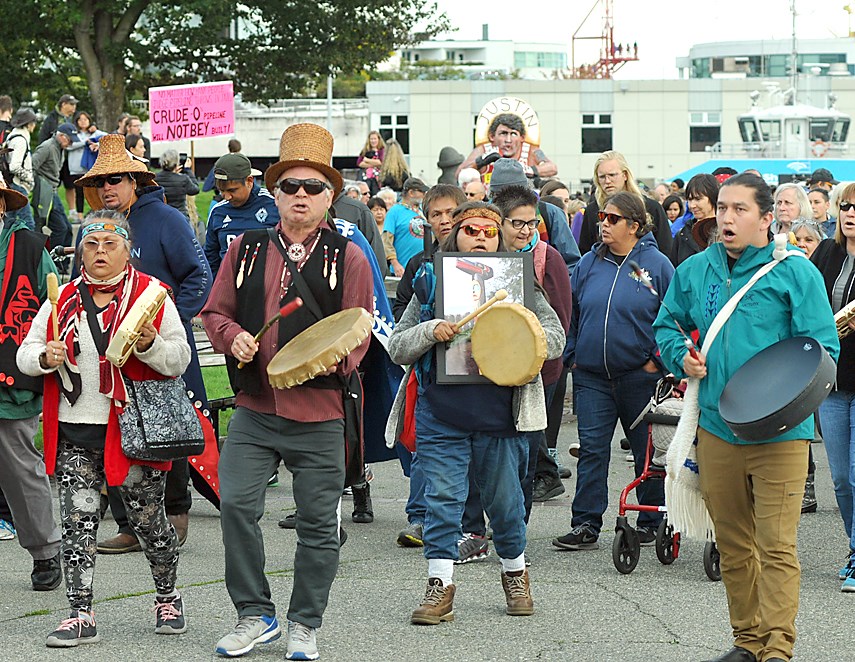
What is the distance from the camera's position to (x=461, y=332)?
6516mm

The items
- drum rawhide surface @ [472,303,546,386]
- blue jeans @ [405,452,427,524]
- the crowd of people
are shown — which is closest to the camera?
the crowd of people

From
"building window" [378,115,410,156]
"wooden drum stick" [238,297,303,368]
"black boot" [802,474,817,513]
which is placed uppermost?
"building window" [378,115,410,156]

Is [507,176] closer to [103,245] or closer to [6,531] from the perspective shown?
[103,245]

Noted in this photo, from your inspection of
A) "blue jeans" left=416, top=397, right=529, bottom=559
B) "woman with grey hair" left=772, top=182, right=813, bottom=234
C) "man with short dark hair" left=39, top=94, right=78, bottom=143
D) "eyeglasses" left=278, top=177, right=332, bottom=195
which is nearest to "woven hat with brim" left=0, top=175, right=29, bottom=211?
"eyeglasses" left=278, top=177, right=332, bottom=195

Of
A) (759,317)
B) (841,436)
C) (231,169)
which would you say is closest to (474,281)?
(759,317)

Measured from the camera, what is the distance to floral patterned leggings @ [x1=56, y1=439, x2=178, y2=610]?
19.9 ft

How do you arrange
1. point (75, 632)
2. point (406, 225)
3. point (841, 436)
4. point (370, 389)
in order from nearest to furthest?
1. point (75, 632)
2. point (841, 436)
3. point (370, 389)
4. point (406, 225)

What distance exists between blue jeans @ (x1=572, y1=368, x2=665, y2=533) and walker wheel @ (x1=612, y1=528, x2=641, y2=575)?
0.55m

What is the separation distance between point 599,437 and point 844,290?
157 cm

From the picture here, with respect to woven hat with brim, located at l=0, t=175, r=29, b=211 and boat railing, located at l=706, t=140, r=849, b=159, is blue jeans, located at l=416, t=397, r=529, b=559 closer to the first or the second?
woven hat with brim, located at l=0, t=175, r=29, b=211

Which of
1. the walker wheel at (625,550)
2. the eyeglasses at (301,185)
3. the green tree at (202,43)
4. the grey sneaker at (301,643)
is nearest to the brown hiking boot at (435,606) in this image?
the grey sneaker at (301,643)

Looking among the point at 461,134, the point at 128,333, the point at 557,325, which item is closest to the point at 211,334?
the point at 128,333

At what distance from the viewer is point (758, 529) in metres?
5.69

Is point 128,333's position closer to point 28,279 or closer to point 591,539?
point 28,279
